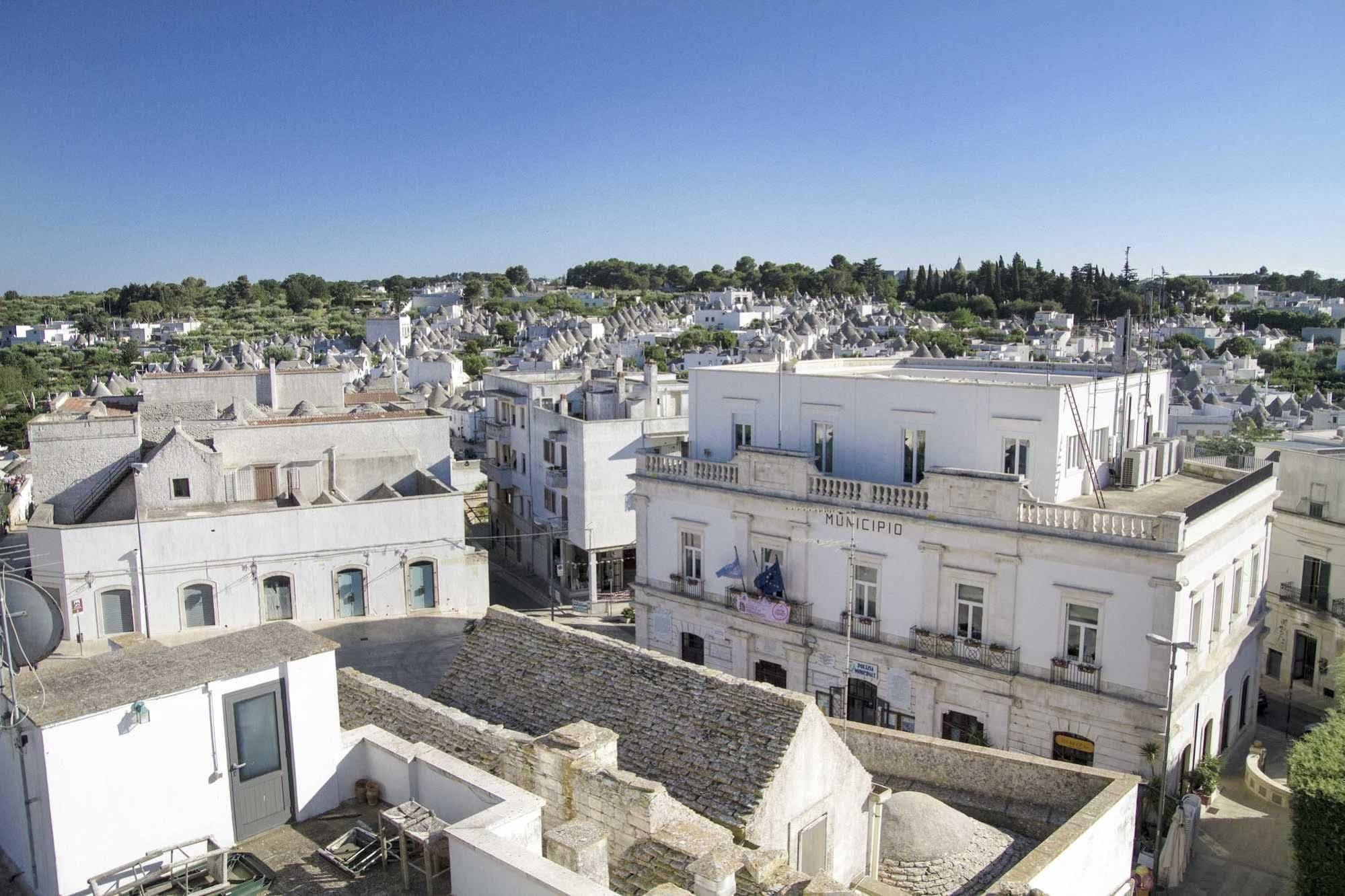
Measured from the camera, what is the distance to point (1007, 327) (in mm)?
189250

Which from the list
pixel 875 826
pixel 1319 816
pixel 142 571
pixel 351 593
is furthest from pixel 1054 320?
pixel 875 826

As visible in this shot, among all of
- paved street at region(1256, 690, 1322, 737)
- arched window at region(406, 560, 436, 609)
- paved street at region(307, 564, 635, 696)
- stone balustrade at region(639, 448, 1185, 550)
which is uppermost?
stone balustrade at region(639, 448, 1185, 550)

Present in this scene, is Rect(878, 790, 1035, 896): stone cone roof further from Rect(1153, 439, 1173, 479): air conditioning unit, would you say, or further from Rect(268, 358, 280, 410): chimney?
Rect(268, 358, 280, 410): chimney

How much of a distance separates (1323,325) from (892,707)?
20196 centimetres

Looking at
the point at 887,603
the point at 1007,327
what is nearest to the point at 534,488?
the point at 887,603

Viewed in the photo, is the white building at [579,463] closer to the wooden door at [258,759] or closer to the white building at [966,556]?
the white building at [966,556]

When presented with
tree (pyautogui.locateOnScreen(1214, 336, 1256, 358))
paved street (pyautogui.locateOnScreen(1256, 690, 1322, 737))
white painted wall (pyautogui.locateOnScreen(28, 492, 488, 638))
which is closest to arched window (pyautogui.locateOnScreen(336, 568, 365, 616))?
white painted wall (pyautogui.locateOnScreen(28, 492, 488, 638))

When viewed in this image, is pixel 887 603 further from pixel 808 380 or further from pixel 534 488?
pixel 534 488

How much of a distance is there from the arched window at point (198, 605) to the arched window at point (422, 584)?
Answer: 7281 mm

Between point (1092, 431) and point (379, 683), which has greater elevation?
point (1092, 431)

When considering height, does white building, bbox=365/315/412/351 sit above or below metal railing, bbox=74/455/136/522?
above

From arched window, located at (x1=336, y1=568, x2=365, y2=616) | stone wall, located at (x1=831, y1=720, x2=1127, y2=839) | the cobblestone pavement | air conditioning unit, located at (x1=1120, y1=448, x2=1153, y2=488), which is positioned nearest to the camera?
stone wall, located at (x1=831, y1=720, x2=1127, y2=839)

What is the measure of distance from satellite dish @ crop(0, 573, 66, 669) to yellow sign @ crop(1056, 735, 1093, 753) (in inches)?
980

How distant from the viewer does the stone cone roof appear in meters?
17.5
